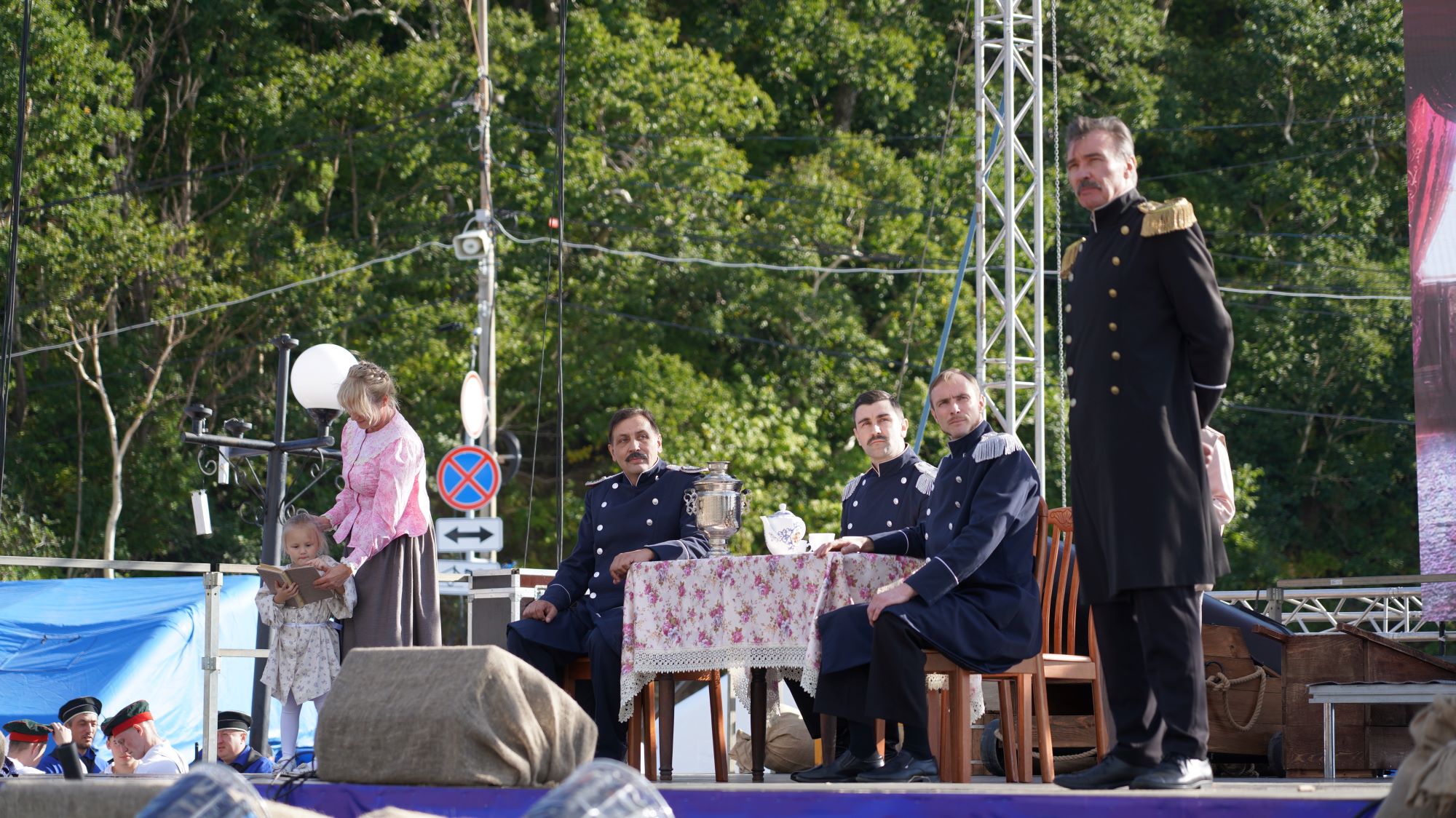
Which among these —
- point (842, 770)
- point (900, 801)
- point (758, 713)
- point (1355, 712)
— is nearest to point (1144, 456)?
point (900, 801)

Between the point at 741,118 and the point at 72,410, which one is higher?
the point at 741,118

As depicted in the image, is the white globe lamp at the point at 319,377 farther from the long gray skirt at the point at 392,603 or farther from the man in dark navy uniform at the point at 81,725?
the long gray skirt at the point at 392,603

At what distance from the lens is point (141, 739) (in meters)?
7.09

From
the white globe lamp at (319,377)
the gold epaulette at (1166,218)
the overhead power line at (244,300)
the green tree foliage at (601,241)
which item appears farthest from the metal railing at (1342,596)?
the overhead power line at (244,300)

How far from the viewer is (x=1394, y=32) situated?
22.4 meters

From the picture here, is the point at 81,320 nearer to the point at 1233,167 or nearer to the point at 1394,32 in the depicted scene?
the point at 1233,167

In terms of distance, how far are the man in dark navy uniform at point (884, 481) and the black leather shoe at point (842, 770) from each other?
2.85ft

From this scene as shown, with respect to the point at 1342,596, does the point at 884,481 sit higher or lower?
higher

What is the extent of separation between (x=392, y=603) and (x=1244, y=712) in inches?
125

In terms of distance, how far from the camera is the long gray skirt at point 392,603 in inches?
209

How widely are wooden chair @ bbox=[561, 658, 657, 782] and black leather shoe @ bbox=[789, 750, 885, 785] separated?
2.12 ft

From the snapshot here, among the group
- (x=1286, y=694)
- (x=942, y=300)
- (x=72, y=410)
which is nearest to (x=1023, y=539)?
(x=1286, y=694)

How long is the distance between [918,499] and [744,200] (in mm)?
16034

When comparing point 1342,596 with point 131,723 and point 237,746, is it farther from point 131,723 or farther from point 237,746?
point 131,723
